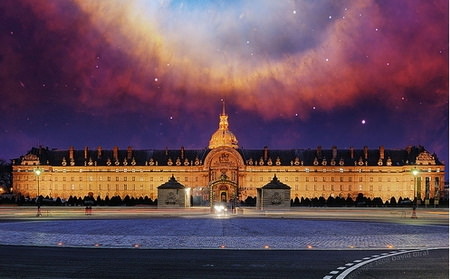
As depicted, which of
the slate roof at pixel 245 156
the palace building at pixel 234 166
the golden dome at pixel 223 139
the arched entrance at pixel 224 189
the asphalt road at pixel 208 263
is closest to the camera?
the asphalt road at pixel 208 263

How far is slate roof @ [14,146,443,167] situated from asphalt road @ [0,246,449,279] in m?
141

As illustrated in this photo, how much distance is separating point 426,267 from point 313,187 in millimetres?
148201

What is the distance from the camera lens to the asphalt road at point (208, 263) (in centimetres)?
1797

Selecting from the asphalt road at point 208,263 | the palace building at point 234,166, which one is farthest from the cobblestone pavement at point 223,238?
the palace building at point 234,166

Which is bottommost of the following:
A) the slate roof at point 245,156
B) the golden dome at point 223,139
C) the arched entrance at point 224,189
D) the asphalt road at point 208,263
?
the arched entrance at point 224,189

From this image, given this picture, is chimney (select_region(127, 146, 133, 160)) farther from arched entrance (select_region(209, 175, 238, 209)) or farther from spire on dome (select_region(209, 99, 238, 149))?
arched entrance (select_region(209, 175, 238, 209))

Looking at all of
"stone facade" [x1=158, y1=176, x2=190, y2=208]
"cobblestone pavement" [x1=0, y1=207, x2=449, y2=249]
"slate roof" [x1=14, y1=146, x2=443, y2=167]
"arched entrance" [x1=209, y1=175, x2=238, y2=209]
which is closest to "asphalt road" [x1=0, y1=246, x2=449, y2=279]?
"cobblestone pavement" [x1=0, y1=207, x2=449, y2=249]

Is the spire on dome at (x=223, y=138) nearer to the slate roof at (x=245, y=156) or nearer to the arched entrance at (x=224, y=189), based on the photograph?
the slate roof at (x=245, y=156)

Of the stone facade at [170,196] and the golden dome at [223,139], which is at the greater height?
the golden dome at [223,139]

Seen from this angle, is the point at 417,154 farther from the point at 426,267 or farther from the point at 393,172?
the point at 426,267

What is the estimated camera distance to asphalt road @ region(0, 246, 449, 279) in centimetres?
1797

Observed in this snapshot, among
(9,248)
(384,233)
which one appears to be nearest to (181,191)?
(384,233)

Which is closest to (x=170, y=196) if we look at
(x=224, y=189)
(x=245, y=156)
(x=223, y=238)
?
(x=224, y=189)

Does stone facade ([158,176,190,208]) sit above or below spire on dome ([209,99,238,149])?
below
